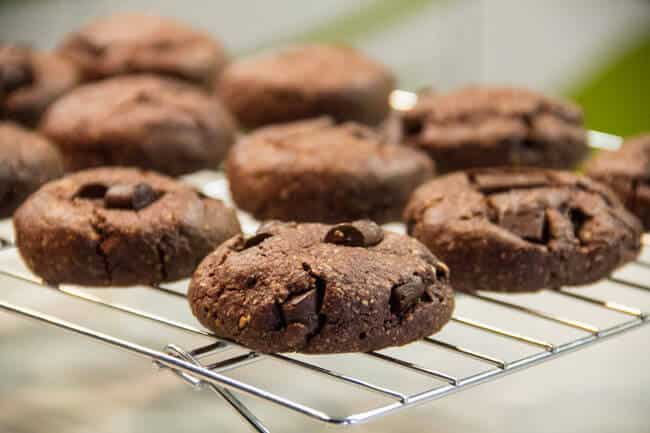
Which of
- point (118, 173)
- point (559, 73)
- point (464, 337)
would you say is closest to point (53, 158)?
point (118, 173)

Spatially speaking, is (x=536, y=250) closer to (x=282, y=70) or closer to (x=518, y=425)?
(x=518, y=425)

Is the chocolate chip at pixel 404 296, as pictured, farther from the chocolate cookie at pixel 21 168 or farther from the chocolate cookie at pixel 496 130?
the chocolate cookie at pixel 21 168

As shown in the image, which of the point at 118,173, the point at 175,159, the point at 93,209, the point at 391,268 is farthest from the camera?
the point at 175,159

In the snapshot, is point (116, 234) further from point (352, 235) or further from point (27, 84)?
point (27, 84)

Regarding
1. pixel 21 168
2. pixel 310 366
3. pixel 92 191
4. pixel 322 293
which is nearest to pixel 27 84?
pixel 21 168

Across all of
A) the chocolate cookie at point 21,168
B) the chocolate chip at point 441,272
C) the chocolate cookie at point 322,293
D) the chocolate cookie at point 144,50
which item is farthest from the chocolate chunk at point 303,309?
the chocolate cookie at point 144,50

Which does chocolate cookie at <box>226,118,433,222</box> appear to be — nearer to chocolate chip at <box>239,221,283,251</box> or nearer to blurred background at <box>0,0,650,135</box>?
chocolate chip at <box>239,221,283,251</box>
